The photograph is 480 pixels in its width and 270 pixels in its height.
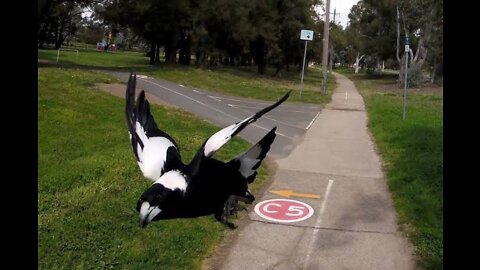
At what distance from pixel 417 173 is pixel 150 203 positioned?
836cm

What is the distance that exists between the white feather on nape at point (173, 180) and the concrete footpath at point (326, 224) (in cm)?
421

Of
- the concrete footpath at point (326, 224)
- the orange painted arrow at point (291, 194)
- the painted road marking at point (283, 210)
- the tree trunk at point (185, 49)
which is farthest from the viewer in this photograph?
the tree trunk at point (185, 49)

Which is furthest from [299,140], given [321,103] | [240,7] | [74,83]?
[240,7]

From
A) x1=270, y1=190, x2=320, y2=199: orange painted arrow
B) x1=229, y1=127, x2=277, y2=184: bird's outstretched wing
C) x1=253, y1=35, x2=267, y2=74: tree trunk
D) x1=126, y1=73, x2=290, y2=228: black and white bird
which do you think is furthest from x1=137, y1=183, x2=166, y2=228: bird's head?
x1=253, y1=35, x2=267, y2=74: tree trunk

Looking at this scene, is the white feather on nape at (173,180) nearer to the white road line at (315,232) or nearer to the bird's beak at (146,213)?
the bird's beak at (146,213)

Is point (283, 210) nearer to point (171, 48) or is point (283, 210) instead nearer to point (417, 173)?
point (417, 173)

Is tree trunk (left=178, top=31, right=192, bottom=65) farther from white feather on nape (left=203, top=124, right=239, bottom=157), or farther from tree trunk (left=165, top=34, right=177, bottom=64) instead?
white feather on nape (left=203, top=124, right=239, bottom=157)

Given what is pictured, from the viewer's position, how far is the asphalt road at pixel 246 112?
12781 mm

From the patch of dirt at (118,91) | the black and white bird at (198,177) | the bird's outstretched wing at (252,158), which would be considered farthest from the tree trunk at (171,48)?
the bird's outstretched wing at (252,158)

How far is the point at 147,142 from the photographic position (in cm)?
207

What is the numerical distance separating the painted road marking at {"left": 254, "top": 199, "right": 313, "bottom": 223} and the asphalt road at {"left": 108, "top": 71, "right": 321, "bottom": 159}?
126 inches
